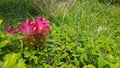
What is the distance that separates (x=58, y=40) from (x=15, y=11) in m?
1.22

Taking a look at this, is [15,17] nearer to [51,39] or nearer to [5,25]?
[5,25]

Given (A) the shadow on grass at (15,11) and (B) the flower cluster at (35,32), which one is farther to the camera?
(A) the shadow on grass at (15,11)

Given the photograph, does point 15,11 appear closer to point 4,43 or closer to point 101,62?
point 4,43

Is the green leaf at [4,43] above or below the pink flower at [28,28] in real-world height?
below

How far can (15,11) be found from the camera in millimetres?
4727

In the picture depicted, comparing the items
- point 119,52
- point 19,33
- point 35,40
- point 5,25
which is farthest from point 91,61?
point 5,25

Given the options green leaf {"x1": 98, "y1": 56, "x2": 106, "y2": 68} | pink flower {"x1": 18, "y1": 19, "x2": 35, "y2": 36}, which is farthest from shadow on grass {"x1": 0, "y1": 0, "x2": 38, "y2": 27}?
green leaf {"x1": 98, "y1": 56, "x2": 106, "y2": 68}

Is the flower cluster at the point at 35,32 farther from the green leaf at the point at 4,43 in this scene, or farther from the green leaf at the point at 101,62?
the green leaf at the point at 101,62

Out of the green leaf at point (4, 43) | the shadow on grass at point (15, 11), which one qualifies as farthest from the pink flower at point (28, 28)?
the shadow on grass at point (15, 11)

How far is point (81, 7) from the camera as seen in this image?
535cm

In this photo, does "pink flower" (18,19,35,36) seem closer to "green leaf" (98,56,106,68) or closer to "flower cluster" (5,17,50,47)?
"flower cluster" (5,17,50,47)

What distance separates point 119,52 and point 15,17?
5.64 ft

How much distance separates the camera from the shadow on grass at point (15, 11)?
451 cm

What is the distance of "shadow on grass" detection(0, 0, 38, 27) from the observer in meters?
4.51
